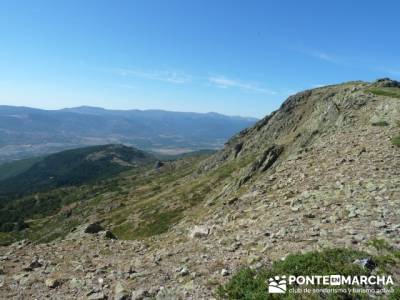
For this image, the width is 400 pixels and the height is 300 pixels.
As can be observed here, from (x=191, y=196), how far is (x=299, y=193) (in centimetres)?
5510

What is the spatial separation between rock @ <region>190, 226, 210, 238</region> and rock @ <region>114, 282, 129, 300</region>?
20.6 ft

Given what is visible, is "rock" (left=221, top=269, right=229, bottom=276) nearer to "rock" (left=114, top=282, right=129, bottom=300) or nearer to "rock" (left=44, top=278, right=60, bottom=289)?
"rock" (left=114, top=282, right=129, bottom=300)

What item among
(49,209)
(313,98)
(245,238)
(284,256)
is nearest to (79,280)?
(245,238)

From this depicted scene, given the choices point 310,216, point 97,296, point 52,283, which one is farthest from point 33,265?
point 310,216

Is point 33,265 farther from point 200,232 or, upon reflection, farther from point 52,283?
point 200,232

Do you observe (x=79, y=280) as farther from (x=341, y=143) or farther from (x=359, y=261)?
(x=341, y=143)

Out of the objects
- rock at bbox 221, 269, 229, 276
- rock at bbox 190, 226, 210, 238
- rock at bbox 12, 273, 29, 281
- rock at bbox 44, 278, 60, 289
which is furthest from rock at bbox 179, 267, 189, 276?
rock at bbox 12, 273, 29, 281

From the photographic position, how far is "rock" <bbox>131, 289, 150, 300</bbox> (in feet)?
46.0

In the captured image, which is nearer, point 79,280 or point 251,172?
point 79,280

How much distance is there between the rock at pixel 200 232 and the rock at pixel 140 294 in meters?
7.02

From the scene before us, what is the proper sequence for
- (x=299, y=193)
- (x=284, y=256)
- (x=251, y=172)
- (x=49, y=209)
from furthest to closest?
(x=49, y=209), (x=251, y=172), (x=299, y=193), (x=284, y=256)

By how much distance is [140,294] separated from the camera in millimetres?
14148

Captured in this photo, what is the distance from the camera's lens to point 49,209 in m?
196

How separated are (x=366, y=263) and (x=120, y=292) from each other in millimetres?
8821
